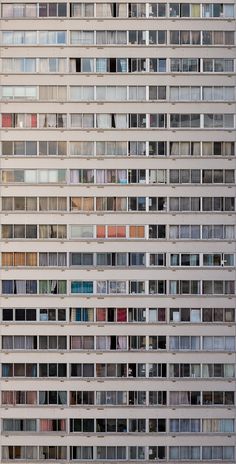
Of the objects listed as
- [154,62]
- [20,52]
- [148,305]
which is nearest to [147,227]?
[148,305]

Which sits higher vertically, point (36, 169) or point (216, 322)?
point (36, 169)

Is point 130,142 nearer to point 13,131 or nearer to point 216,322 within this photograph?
point 13,131

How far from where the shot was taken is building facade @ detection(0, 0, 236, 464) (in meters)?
45.6

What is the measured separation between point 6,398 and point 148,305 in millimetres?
9227

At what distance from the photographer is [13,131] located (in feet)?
150

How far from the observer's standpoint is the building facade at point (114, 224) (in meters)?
45.6

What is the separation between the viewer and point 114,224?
45719 mm

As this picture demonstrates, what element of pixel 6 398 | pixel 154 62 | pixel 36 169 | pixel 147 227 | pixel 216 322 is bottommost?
pixel 6 398

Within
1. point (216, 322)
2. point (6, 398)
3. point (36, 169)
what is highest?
point (36, 169)

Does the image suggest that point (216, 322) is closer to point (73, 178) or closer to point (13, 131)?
point (73, 178)

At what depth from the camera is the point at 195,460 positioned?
4597 cm

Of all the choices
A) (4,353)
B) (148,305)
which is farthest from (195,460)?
(4,353)

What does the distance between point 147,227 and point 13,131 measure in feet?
29.3

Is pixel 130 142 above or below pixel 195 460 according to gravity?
above
